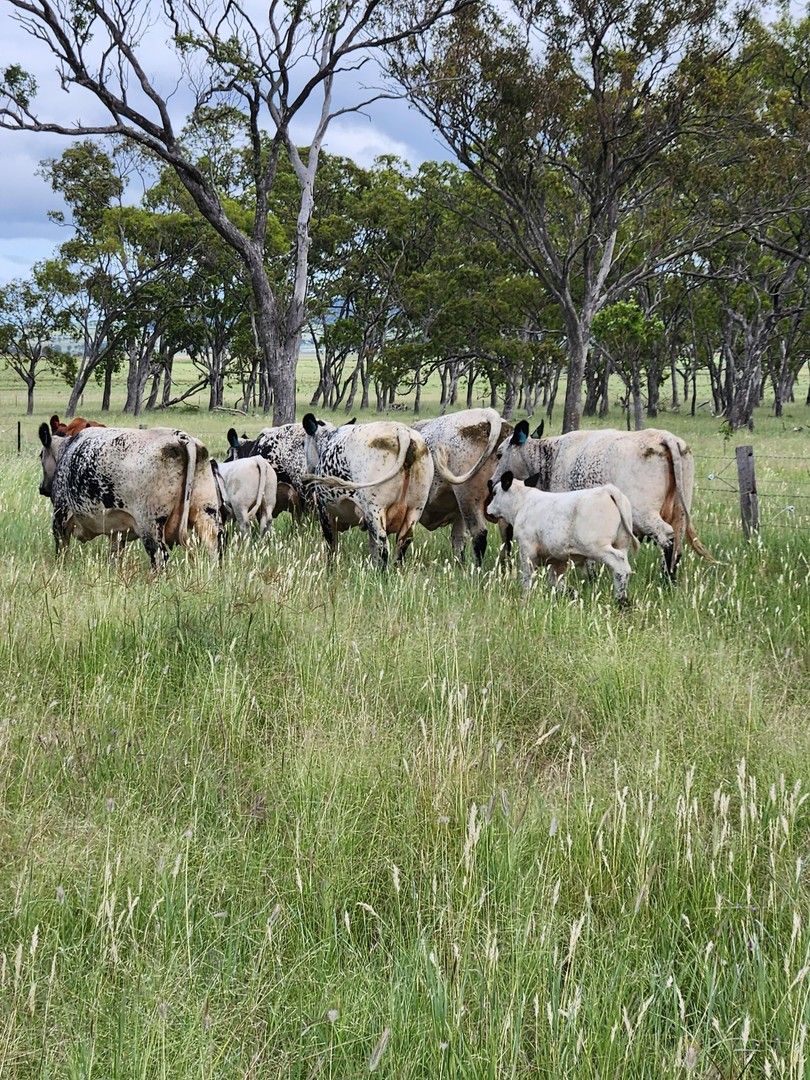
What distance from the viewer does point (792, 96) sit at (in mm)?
23078

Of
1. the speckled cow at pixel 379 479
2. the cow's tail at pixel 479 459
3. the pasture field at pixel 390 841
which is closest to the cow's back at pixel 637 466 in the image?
the cow's tail at pixel 479 459

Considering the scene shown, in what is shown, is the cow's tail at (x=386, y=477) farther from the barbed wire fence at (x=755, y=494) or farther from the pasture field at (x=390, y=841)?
the barbed wire fence at (x=755, y=494)

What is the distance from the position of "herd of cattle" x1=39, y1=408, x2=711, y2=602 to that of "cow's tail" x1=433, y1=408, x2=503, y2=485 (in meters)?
0.02

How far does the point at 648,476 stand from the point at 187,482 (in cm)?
444

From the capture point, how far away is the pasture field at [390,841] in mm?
2393

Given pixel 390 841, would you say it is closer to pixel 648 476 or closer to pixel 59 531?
pixel 648 476

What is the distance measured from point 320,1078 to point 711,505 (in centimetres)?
1219

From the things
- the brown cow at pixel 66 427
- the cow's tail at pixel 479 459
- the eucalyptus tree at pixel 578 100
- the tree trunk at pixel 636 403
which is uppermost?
the eucalyptus tree at pixel 578 100

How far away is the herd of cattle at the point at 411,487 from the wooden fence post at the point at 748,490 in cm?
169

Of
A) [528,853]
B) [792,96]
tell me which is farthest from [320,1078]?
[792,96]

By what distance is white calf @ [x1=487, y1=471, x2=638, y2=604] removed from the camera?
7.61m

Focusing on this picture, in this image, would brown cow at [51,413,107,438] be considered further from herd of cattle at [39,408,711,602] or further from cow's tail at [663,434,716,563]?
cow's tail at [663,434,716,563]

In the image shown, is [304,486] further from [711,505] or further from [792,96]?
[792,96]

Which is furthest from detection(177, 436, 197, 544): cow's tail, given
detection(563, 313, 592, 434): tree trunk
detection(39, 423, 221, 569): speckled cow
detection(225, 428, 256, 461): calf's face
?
detection(563, 313, 592, 434): tree trunk
